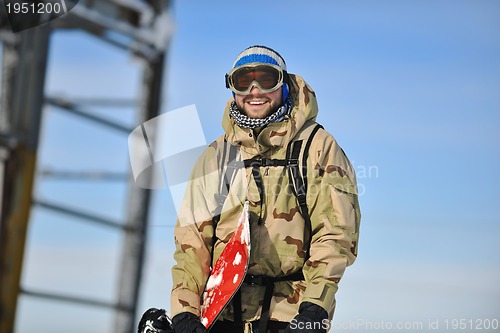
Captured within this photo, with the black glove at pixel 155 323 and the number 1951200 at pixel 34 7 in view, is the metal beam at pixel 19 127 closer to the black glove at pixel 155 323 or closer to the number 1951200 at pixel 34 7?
the number 1951200 at pixel 34 7

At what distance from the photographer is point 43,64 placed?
321 inches

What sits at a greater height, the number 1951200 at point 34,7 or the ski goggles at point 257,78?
the number 1951200 at point 34,7

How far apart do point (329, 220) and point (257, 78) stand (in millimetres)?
709

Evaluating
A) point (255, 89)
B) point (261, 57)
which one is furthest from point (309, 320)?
point (261, 57)

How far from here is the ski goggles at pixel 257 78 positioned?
121 inches

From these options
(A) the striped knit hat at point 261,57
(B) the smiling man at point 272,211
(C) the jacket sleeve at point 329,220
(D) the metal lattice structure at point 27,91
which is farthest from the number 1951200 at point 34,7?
(C) the jacket sleeve at point 329,220

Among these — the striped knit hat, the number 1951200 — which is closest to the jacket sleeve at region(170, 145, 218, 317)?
the striped knit hat

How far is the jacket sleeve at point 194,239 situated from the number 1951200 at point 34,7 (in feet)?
17.5

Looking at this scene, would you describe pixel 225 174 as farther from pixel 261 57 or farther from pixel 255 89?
pixel 261 57

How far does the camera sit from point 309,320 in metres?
2.69

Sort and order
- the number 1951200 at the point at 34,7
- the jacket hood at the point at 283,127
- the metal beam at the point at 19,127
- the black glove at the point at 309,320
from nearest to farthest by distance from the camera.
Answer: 1. the black glove at the point at 309,320
2. the jacket hood at the point at 283,127
3. the number 1951200 at the point at 34,7
4. the metal beam at the point at 19,127

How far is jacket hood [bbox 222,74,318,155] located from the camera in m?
2.98

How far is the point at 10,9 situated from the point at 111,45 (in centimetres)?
136

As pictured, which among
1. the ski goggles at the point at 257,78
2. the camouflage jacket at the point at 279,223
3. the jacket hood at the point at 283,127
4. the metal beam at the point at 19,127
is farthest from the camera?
the metal beam at the point at 19,127
